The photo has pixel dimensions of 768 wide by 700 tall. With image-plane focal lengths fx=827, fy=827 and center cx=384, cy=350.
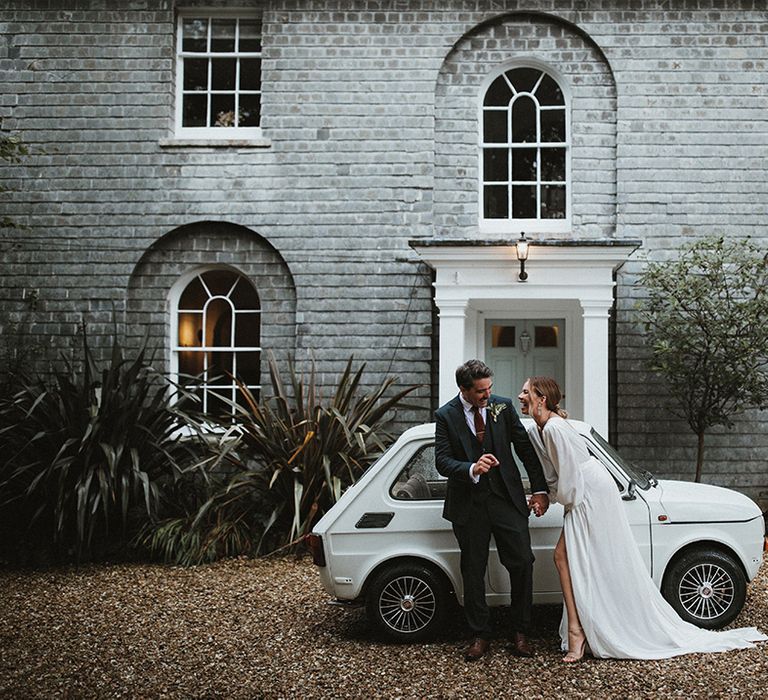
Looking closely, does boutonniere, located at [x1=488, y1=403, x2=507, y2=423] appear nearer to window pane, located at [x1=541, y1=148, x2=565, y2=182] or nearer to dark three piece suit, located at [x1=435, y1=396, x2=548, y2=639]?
dark three piece suit, located at [x1=435, y1=396, x2=548, y2=639]

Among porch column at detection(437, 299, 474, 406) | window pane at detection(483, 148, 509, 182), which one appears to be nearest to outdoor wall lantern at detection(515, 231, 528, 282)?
porch column at detection(437, 299, 474, 406)

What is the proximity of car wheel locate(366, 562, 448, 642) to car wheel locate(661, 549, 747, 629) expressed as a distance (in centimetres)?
155

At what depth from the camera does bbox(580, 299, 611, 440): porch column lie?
9.22m

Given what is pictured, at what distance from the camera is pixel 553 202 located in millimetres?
10703

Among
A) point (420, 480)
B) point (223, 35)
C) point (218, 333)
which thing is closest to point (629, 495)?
point (420, 480)

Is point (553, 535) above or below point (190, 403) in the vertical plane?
below

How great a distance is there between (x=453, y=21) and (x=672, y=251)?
13.3ft

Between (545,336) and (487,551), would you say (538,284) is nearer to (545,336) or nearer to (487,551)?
(545,336)

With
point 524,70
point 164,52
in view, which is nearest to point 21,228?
point 164,52

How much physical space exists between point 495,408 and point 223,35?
7842 mm

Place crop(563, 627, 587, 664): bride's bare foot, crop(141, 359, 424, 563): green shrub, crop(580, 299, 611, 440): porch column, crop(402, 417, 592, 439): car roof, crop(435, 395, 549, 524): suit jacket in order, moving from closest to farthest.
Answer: crop(563, 627, 587, 664): bride's bare foot < crop(435, 395, 549, 524): suit jacket < crop(402, 417, 592, 439): car roof < crop(141, 359, 424, 563): green shrub < crop(580, 299, 611, 440): porch column

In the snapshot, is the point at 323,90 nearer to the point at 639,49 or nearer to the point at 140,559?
the point at 639,49

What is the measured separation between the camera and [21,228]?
1035 centimetres

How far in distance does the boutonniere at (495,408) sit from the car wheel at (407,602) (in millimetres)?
1143
